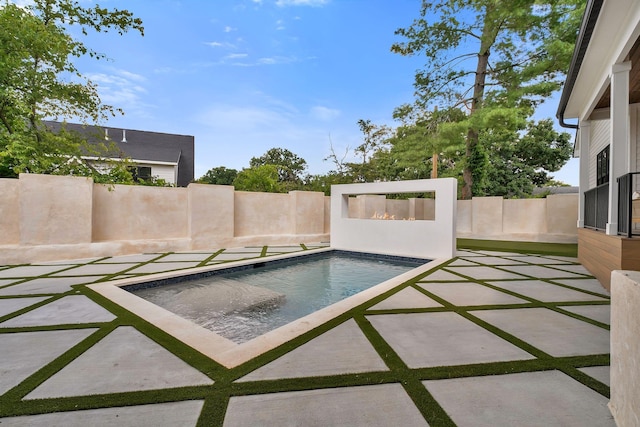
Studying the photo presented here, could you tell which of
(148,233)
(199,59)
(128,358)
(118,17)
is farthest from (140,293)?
(199,59)

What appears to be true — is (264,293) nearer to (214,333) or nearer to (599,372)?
(214,333)

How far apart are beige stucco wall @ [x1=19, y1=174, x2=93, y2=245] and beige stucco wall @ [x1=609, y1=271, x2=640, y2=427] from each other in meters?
8.32

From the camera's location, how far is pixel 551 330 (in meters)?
2.49

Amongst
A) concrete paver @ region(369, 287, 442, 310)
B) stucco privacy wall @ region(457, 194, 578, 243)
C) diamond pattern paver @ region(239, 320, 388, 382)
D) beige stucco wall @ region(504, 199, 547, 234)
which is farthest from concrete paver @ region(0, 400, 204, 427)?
beige stucco wall @ region(504, 199, 547, 234)

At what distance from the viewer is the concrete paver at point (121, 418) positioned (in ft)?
4.39

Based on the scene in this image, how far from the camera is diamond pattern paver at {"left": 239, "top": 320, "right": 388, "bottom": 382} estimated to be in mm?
1780

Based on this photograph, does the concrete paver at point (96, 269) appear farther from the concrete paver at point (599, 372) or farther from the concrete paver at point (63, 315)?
the concrete paver at point (599, 372)

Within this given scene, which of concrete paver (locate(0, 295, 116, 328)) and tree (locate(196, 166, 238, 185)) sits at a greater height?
tree (locate(196, 166, 238, 185))

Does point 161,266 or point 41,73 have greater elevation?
point 41,73

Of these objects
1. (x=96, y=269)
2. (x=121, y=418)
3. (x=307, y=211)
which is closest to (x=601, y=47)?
(x=121, y=418)

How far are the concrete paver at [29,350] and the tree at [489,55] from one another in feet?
38.5

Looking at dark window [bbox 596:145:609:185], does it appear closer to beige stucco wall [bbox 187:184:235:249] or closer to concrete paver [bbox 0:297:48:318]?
beige stucco wall [bbox 187:184:235:249]

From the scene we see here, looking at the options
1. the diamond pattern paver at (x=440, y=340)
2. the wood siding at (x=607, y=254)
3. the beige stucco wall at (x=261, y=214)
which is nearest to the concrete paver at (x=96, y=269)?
the beige stucco wall at (x=261, y=214)

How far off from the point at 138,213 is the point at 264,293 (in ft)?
16.6
